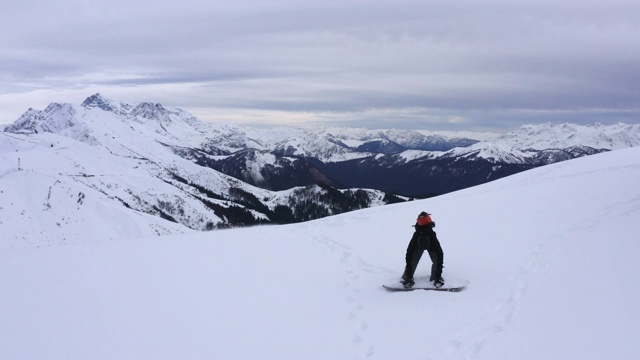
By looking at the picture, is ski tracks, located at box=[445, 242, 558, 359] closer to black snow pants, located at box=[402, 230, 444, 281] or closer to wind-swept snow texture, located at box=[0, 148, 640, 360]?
wind-swept snow texture, located at box=[0, 148, 640, 360]

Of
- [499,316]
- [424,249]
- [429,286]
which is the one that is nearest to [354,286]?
[429,286]

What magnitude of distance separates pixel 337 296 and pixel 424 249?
9.97 ft

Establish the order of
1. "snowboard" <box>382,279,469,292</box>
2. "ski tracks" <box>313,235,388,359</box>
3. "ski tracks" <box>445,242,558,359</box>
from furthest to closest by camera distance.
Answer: "snowboard" <box>382,279,469,292</box>, "ski tracks" <box>313,235,388,359</box>, "ski tracks" <box>445,242,558,359</box>

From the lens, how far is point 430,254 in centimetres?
1424

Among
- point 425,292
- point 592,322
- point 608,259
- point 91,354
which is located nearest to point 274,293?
point 425,292

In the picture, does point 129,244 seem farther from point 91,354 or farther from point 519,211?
point 519,211

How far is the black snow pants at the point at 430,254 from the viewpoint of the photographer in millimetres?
14023

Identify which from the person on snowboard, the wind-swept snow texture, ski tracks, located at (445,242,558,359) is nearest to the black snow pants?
the person on snowboard

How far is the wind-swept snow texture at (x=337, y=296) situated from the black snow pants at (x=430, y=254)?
75 centimetres

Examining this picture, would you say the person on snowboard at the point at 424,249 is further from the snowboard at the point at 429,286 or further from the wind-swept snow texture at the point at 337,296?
the wind-swept snow texture at the point at 337,296

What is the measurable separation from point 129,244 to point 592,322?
1796 cm

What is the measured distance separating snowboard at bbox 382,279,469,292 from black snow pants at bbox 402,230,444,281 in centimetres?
27

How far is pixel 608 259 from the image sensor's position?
537 inches

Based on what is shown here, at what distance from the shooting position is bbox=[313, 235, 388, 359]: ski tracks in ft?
35.5
